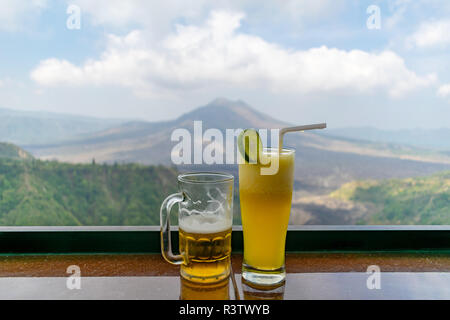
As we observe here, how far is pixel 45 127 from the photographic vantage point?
338 cm

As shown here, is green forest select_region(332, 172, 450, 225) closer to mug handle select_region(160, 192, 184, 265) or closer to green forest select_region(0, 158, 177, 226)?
green forest select_region(0, 158, 177, 226)

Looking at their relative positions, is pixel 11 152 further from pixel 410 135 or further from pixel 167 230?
pixel 410 135

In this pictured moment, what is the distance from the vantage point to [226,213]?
0.68 meters

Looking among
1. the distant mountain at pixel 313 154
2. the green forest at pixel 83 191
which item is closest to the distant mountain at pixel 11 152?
the green forest at pixel 83 191

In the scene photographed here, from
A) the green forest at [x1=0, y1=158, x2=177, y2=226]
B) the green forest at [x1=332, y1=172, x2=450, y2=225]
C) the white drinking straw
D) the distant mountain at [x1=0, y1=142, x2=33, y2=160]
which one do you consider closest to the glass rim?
the white drinking straw

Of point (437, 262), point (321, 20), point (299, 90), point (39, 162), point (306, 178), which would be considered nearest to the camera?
point (437, 262)

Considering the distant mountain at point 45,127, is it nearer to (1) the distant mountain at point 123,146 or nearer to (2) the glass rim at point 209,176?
(1) the distant mountain at point 123,146

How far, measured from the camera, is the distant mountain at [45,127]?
3.04 metres

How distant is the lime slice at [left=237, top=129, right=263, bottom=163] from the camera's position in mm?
639

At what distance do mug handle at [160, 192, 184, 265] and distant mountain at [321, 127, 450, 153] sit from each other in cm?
194

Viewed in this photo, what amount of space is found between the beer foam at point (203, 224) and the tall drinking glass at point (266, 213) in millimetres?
51

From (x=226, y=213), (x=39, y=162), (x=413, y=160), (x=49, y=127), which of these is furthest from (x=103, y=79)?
(x=413, y=160)
